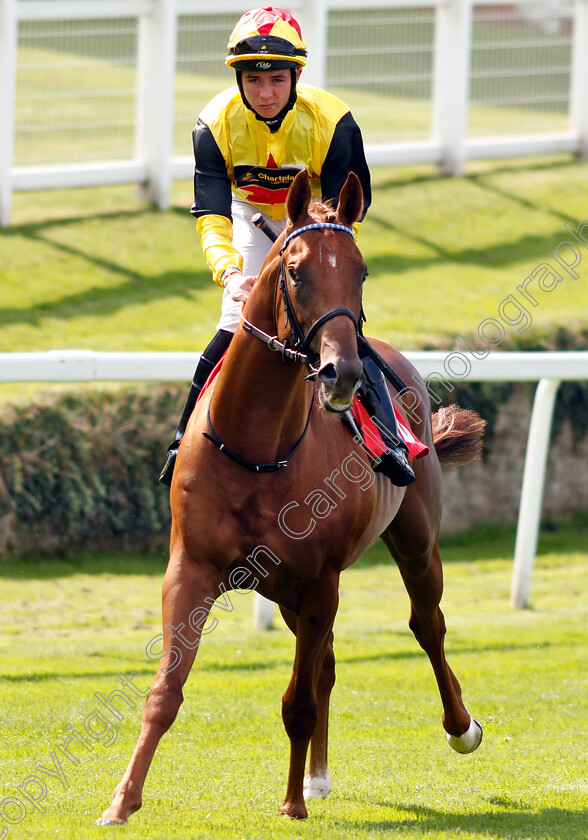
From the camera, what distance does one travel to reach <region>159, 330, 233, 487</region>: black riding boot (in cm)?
411

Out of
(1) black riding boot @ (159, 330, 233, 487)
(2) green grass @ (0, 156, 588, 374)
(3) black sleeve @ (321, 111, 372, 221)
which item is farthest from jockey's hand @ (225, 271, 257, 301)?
(2) green grass @ (0, 156, 588, 374)

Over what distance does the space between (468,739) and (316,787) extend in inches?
28.2

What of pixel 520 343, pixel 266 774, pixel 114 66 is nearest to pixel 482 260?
pixel 520 343

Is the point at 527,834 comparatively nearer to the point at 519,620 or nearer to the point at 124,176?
the point at 519,620

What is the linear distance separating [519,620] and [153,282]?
14.7 ft

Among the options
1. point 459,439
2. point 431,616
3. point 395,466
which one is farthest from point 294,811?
point 459,439

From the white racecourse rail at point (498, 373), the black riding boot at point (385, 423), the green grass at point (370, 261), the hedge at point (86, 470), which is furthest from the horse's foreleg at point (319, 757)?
the green grass at point (370, 261)

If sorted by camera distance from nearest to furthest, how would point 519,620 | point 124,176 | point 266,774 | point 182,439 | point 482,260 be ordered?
point 182,439 → point 266,774 → point 519,620 → point 124,176 → point 482,260

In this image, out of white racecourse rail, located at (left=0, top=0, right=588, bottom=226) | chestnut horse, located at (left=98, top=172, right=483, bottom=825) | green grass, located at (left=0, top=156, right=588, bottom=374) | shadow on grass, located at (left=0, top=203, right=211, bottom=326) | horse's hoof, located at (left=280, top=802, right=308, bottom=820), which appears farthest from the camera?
→ white racecourse rail, located at (left=0, top=0, right=588, bottom=226)

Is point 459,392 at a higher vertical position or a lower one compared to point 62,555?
higher

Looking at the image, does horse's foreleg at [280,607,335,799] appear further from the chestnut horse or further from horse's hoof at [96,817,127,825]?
horse's hoof at [96,817,127,825]

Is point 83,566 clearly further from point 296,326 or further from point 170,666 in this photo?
point 296,326

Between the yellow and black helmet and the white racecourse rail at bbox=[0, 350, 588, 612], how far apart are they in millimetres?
2212

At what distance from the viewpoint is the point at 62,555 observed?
23.4ft
